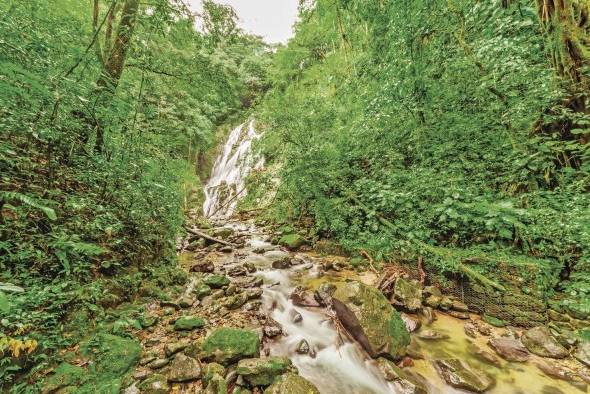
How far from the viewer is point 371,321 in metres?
3.33

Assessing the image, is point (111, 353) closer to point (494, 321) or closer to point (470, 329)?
point (470, 329)

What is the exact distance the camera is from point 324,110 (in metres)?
7.06

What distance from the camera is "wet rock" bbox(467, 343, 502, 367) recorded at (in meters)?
3.19

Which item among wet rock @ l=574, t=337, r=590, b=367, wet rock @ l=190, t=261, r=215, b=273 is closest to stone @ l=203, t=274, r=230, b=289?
wet rock @ l=190, t=261, r=215, b=273

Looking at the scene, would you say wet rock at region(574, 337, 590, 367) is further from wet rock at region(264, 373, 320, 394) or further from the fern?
the fern

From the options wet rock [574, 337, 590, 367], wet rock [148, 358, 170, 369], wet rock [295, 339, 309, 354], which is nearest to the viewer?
wet rock [148, 358, 170, 369]

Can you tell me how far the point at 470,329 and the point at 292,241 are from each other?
4798 millimetres

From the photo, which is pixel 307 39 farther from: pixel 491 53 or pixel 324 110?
pixel 491 53

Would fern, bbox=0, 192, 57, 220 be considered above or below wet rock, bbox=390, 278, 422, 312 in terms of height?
above

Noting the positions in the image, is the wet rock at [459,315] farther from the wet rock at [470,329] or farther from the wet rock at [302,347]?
the wet rock at [302,347]

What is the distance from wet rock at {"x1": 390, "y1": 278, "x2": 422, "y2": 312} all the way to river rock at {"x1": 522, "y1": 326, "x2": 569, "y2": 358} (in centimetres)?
133

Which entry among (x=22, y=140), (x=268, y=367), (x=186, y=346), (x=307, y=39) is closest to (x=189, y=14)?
(x=22, y=140)

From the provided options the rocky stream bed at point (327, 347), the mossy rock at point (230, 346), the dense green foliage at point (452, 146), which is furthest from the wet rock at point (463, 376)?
the mossy rock at point (230, 346)

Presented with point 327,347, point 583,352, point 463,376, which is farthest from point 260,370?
point 583,352
